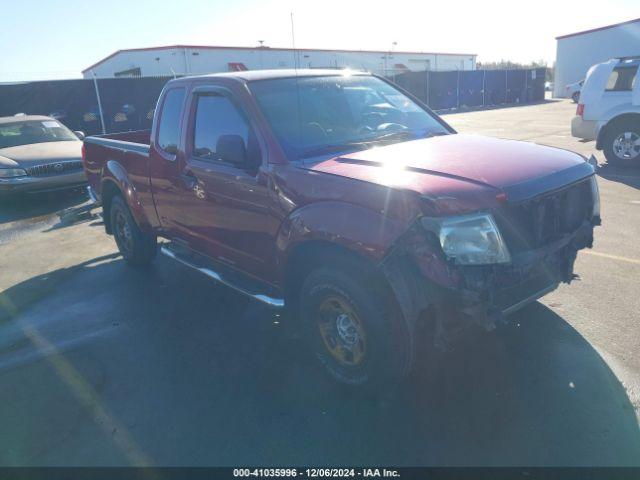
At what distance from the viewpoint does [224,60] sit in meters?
32.8

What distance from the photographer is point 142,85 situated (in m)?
19.0

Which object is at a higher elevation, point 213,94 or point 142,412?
point 213,94

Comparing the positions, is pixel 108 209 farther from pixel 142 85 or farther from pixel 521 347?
pixel 142 85

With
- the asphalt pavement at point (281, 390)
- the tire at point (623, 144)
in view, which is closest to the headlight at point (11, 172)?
the asphalt pavement at point (281, 390)

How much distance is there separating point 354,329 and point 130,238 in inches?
145

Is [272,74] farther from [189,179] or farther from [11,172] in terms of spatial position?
[11,172]

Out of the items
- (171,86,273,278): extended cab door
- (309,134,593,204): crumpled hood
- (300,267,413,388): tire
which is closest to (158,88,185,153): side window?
(171,86,273,278): extended cab door

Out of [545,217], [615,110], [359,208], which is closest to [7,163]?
[359,208]

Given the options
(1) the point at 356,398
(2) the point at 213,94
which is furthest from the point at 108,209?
(1) the point at 356,398

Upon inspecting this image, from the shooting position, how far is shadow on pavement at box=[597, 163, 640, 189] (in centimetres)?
872

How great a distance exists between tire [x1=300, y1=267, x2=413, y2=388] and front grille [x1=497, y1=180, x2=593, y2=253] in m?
0.80

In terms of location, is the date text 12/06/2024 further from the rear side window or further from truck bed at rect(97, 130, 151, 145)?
the rear side window

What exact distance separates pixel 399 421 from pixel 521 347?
123 cm

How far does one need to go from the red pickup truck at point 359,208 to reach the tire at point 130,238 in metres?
1.04
